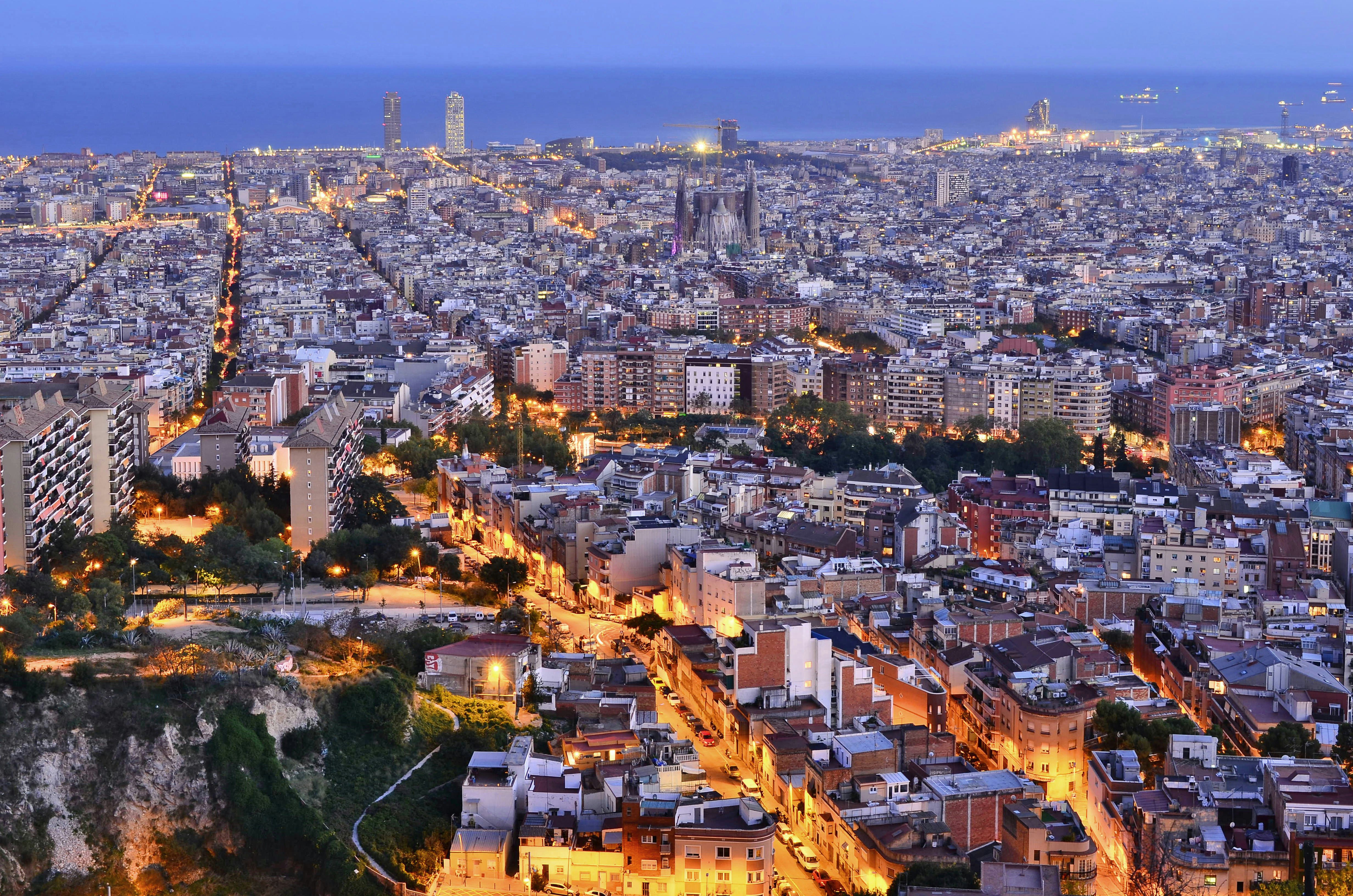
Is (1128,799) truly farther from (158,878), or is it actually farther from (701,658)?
(158,878)

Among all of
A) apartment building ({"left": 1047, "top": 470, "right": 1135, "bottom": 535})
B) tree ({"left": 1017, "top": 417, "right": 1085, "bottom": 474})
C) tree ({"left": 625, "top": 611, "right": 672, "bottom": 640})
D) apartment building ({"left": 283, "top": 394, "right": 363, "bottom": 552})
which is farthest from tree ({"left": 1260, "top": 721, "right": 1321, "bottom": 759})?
tree ({"left": 1017, "top": 417, "right": 1085, "bottom": 474})

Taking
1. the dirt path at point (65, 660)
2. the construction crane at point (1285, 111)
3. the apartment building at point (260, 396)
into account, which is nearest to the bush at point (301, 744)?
the dirt path at point (65, 660)

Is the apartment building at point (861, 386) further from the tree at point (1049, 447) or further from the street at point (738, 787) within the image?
the street at point (738, 787)

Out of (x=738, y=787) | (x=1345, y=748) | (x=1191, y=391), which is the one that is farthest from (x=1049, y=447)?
(x=738, y=787)

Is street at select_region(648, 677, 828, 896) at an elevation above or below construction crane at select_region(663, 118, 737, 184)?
below

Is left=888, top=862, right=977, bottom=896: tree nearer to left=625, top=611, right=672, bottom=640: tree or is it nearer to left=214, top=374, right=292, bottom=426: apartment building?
left=625, top=611, right=672, bottom=640: tree

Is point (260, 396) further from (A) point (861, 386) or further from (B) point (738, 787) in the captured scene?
(B) point (738, 787)

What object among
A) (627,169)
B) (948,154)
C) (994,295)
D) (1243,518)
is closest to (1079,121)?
(948,154)
